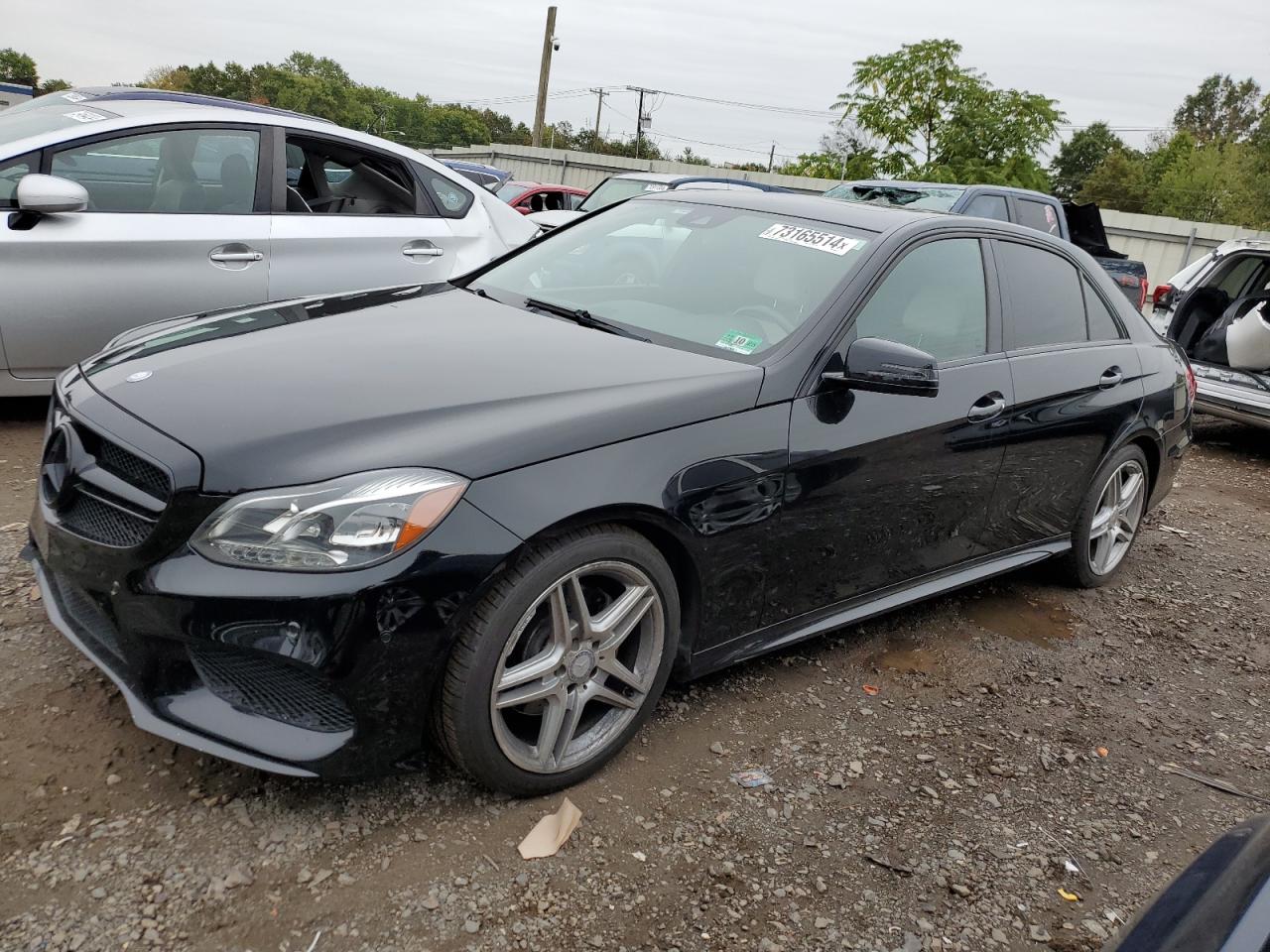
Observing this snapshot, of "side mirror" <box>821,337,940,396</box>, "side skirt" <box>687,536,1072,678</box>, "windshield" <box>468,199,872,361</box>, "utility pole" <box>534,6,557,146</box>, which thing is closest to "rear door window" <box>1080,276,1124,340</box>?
"side skirt" <box>687,536,1072,678</box>

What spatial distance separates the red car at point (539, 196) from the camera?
1395 centimetres

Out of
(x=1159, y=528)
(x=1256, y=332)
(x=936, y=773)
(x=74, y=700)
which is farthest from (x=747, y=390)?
(x=1256, y=332)

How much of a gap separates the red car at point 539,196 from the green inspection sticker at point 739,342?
1104 centimetres

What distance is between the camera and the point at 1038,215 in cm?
987

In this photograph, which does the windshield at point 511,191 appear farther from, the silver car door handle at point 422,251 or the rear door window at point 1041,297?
the rear door window at point 1041,297

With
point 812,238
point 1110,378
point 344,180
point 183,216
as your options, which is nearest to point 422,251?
point 344,180

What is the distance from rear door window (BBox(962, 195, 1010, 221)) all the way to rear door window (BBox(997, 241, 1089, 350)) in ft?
17.1

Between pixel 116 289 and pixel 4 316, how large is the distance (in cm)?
47

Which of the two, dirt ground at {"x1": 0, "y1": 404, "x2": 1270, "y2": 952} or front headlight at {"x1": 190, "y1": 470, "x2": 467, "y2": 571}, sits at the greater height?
front headlight at {"x1": 190, "y1": 470, "x2": 467, "y2": 571}

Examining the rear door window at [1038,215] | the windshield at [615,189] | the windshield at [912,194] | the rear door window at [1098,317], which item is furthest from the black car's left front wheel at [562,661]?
the windshield at [615,189]

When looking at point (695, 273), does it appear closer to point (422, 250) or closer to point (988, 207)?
point (422, 250)

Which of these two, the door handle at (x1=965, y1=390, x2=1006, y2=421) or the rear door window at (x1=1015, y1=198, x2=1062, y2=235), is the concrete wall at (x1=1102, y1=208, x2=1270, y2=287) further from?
the door handle at (x1=965, y1=390, x2=1006, y2=421)

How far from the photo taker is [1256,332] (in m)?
7.47

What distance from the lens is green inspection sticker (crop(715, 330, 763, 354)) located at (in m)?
3.08
